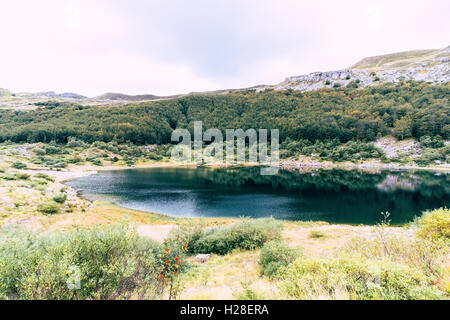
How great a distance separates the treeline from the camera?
90.2 metres

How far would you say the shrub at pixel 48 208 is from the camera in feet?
68.8

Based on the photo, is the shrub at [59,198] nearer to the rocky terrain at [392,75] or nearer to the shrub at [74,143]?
the shrub at [74,143]

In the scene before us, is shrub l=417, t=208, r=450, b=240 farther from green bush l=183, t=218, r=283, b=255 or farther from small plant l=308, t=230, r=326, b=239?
green bush l=183, t=218, r=283, b=255

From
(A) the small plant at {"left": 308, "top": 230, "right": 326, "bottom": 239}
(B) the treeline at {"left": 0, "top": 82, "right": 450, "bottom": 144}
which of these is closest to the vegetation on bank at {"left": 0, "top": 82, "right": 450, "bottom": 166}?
(B) the treeline at {"left": 0, "top": 82, "right": 450, "bottom": 144}

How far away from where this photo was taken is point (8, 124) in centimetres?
10906

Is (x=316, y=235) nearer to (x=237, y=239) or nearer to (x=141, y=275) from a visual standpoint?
(x=237, y=239)

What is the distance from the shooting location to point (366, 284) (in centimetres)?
459

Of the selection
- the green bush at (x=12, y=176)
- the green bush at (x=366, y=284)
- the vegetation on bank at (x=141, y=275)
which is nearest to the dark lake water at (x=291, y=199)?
the green bush at (x=12, y=176)

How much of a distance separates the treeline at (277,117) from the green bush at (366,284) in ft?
340

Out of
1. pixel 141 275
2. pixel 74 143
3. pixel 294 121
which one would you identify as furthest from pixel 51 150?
pixel 294 121

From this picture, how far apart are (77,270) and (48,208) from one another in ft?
73.5

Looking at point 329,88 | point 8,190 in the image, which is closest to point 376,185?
point 8,190

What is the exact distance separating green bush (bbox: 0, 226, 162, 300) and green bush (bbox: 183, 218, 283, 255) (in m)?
7.33

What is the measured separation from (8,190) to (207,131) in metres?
118
